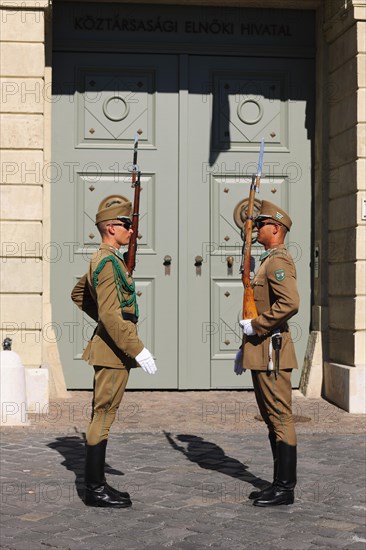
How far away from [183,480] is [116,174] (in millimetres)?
4801

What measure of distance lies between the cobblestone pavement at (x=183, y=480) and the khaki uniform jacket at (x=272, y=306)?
0.89 meters

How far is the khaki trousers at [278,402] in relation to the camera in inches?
244

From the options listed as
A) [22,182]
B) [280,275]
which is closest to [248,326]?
[280,275]

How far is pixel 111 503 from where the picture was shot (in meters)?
5.97

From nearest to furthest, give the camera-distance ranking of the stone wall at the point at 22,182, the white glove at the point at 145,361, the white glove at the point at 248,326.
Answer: the white glove at the point at 145,361
the white glove at the point at 248,326
the stone wall at the point at 22,182

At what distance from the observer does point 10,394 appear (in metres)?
8.78

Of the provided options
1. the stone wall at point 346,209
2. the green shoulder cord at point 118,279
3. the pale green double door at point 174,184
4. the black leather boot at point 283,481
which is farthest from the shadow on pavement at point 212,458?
the pale green double door at point 174,184

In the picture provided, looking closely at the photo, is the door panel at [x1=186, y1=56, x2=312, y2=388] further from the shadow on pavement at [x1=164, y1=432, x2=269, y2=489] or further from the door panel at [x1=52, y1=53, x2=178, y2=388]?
the shadow on pavement at [x1=164, y1=432, x2=269, y2=489]

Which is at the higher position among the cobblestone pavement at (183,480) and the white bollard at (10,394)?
the white bollard at (10,394)

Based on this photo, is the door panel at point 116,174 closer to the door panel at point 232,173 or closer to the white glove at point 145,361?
the door panel at point 232,173

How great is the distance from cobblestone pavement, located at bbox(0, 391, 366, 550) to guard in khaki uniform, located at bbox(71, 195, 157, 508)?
22 cm

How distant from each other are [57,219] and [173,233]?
4.09 feet

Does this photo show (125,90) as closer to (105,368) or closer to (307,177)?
(307,177)

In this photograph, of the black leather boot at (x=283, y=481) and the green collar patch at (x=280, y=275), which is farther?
the green collar patch at (x=280, y=275)
